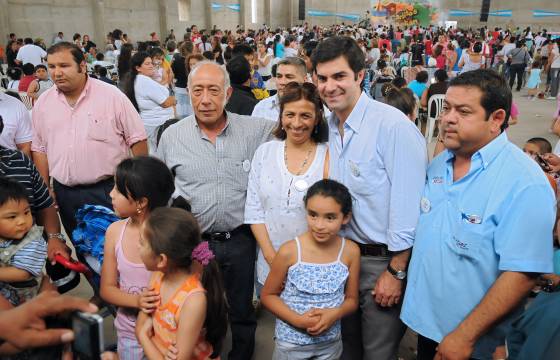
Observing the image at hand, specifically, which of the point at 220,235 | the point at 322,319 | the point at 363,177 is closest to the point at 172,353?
the point at 322,319

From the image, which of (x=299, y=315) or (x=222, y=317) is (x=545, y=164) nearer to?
(x=299, y=315)

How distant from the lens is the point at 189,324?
1.80 m

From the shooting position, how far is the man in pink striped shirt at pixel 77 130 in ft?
9.90

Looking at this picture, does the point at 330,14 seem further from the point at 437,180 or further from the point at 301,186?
the point at 437,180

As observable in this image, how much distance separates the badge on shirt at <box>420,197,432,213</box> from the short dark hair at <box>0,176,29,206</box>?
1.90m

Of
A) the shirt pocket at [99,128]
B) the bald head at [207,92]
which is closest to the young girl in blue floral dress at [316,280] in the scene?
the bald head at [207,92]

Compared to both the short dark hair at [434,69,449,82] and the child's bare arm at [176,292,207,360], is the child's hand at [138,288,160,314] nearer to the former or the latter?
the child's bare arm at [176,292,207,360]

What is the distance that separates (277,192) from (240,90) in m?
2.79

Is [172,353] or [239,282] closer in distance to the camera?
[172,353]

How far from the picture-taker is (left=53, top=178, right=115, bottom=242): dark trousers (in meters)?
3.10

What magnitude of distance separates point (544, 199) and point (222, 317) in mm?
1463

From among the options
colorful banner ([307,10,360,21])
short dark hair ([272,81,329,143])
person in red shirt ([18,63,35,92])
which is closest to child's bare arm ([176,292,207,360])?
short dark hair ([272,81,329,143])

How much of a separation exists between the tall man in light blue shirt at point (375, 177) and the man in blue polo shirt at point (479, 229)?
0.13 metres

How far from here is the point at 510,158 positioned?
5.58 ft
